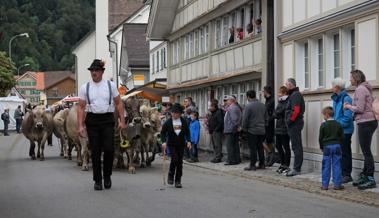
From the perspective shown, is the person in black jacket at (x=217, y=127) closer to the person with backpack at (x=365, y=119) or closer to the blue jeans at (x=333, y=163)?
the blue jeans at (x=333, y=163)

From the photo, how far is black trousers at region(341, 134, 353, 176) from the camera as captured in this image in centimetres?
1386

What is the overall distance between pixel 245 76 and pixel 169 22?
13.4 meters

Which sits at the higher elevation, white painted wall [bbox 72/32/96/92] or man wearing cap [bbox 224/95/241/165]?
white painted wall [bbox 72/32/96/92]

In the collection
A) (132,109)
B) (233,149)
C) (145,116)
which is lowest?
(233,149)

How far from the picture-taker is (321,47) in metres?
17.6

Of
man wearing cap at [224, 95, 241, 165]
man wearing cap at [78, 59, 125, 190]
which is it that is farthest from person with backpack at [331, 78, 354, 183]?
man wearing cap at [224, 95, 241, 165]

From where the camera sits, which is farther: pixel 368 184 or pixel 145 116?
pixel 145 116

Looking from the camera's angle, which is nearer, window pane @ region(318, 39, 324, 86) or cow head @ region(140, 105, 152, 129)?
cow head @ region(140, 105, 152, 129)

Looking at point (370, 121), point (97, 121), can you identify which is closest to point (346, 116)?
point (370, 121)

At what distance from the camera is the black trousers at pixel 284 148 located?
54.2ft

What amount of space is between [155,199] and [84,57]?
9262 cm

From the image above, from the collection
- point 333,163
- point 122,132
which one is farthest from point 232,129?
point 333,163

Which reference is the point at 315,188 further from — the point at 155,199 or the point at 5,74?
the point at 5,74

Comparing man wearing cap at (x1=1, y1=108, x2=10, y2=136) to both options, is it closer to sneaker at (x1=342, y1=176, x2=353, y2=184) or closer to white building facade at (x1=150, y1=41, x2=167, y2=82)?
white building facade at (x1=150, y1=41, x2=167, y2=82)
